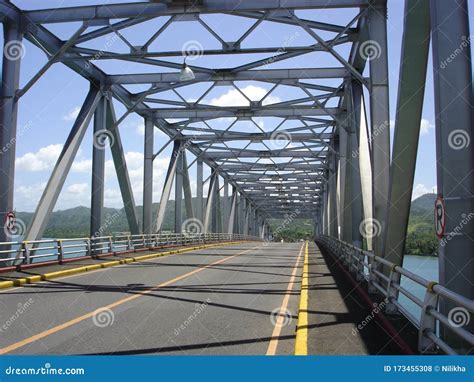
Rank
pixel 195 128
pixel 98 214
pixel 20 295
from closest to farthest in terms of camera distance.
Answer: pixel 20 295, pixel 98 214, pixel 195 128

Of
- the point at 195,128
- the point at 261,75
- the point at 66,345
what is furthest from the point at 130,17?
the point at 195,128

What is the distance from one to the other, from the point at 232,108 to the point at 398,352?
2127cm

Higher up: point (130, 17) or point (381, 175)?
point (130, 17)

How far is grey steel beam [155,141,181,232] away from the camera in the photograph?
27.8m

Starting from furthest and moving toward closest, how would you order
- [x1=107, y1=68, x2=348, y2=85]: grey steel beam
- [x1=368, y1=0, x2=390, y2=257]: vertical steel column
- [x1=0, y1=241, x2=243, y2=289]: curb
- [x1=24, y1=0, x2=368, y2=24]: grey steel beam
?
1. [x1=107, y1=68, x2=348, y2=85]: grey steel beam
2. [x1=24, y1=0, x2=368, y2=24]: grey steel beam
3. [x1=368, y1=0, x2=390, y2=257]: vertical steel column
4. [x1=0, y1=241, x2=243, y2=289]: curb

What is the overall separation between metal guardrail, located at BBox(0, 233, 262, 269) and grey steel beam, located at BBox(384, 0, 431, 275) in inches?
394

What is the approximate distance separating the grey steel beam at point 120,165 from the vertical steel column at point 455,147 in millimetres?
16694

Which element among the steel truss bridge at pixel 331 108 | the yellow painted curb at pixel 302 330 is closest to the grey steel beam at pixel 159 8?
the steel truss bridge at pixel 331 108

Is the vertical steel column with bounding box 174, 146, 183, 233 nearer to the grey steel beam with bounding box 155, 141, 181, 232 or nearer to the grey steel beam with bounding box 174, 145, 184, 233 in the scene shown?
the grey steel beam with bounding box 174, 145, 184, 233

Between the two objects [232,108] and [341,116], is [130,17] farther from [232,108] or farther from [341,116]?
[341,116]

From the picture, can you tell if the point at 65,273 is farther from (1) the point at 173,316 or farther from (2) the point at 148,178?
(2) the point at 148,178

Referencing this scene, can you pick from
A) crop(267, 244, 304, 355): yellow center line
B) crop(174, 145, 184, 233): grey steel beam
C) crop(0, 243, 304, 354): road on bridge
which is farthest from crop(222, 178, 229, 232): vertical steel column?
crop(267, 244, 304, 355): yellow center line

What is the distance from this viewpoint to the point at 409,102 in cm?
873

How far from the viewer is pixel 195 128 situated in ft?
100
